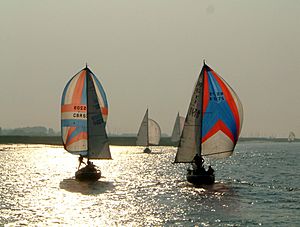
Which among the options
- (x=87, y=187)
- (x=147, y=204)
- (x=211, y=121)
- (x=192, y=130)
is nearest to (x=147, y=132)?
(x=192, y=130)

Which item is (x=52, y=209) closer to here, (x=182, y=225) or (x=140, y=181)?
(x=182, y=225)

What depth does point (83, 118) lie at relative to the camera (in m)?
57.8

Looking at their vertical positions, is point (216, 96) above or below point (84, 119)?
above

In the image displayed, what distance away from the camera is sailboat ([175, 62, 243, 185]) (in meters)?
52.9

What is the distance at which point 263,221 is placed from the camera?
1449 inches

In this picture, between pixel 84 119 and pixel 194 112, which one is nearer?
pixel 194 112

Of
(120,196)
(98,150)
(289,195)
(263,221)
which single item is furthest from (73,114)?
(263,221)

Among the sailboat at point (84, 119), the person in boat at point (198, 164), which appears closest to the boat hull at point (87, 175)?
the sailboat at point (84, 119)

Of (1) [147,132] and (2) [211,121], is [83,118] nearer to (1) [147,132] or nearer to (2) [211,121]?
(2) [211,121]

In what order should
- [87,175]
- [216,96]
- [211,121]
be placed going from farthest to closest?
[87,175], [211,121], [216,96]

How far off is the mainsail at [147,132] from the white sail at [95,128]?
92479 millimetres

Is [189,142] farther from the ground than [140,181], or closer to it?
farther from the ground

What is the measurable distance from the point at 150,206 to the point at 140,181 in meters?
23.3

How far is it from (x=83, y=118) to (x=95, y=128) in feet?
5.71
